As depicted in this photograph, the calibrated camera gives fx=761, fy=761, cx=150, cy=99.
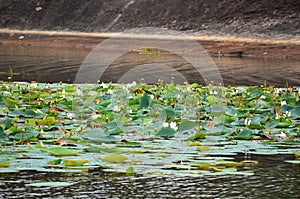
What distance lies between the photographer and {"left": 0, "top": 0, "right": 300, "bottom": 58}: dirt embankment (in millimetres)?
27875

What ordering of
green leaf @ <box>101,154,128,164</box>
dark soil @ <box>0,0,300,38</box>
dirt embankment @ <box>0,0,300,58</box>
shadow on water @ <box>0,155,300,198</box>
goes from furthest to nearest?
dark soil @ <box>0,0,300,38</box> → dirt embankment @ <box>0,0,300,58</box> → green leaf @ <box>101,154,128,164</box> → shadow on water @ <box>0,155,300,198</box>

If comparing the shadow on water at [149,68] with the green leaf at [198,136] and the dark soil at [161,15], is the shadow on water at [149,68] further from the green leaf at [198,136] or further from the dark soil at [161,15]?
the dark soil at [161,15]

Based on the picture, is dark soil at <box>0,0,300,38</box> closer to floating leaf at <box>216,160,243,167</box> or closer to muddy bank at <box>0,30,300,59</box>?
muddy bank at <box>0,30,300,59</box>

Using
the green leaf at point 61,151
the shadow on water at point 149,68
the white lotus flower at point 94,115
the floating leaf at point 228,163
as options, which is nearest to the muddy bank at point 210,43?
the shadow on water at point 149,68

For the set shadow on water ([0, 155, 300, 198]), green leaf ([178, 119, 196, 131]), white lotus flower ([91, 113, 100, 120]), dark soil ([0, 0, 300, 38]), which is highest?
dark soil ([0, 0, 300, 38])

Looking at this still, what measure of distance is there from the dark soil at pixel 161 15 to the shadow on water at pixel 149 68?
7850mm

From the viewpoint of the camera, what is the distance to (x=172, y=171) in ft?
19.1

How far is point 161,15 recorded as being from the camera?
119 ft

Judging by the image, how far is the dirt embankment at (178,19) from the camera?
1097 inches

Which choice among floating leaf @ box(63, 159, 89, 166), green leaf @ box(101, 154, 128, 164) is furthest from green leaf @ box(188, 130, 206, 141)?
floating leaf @ box(63, 159, 89, 166)

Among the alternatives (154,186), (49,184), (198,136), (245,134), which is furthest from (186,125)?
(49,184)

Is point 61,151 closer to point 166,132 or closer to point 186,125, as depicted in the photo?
point 166,132

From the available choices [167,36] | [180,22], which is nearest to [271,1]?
[180,22]

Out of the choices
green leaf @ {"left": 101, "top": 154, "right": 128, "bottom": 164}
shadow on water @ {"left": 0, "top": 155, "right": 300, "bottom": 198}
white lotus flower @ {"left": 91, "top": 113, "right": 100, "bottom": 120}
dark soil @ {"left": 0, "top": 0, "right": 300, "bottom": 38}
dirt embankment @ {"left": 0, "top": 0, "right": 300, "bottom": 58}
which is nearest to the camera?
shadow on water @ {"left": 0, "top": 155, "right": 300, "bottom": 198}
